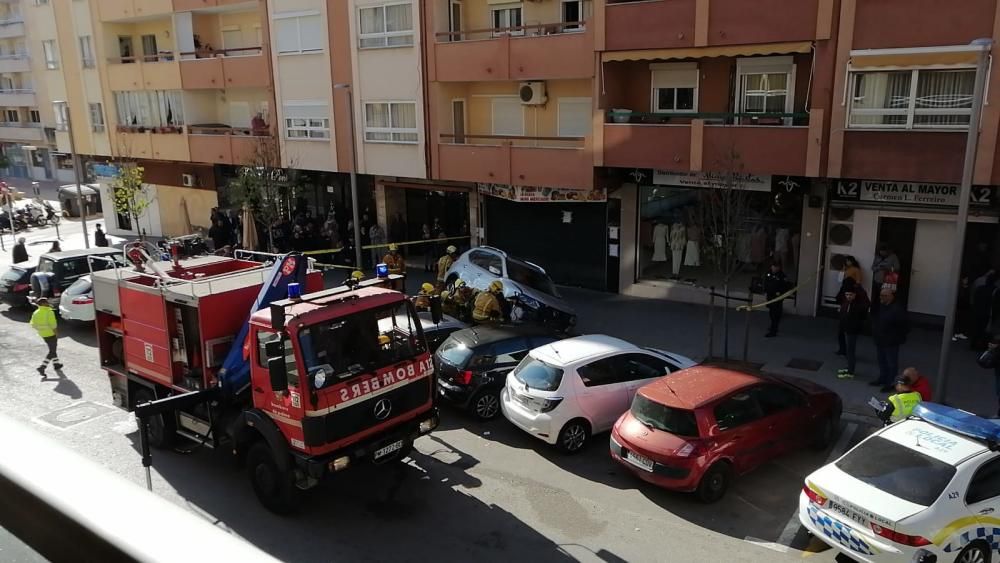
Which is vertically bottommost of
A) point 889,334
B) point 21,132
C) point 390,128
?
point 889,334

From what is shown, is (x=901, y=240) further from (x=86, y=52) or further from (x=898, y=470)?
(x=86, y=52)

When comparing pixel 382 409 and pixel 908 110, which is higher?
pixel 908 110

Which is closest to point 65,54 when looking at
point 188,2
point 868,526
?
point 188,2

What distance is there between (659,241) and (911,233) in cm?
601

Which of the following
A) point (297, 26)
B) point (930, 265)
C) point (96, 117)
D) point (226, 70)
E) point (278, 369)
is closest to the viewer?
point (278, 369)

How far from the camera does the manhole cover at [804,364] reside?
1483 cm

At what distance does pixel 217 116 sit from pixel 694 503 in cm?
2674

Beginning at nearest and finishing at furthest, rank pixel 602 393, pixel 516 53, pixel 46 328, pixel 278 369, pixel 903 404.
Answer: pixel 278 369
pixel 903 404
pixel 602 393
pixel 46 328
pixel 516 53

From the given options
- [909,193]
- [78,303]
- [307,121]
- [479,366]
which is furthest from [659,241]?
[78,303]

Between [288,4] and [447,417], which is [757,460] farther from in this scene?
[288,4]

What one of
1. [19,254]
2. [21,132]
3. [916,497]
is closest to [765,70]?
[916,497]

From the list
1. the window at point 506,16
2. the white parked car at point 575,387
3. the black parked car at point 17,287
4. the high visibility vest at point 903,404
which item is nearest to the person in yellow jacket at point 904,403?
the high visibility vest at point 903,404

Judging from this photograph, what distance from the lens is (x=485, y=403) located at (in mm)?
12695

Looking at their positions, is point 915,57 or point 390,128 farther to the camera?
point 390,128
